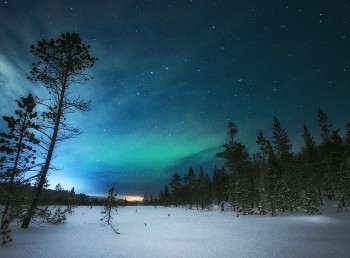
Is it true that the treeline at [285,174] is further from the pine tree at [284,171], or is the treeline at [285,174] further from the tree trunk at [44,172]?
the tree trunk at [44,172]

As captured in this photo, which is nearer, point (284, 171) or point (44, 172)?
point (44, 172)

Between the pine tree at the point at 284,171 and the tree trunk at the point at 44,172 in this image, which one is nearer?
the tree trunk at the point at 44,172

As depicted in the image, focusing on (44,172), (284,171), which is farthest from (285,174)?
(44,172)

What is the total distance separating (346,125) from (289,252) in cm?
3950

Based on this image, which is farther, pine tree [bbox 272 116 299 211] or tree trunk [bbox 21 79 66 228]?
pine tree [bbox 272 116 299 211]

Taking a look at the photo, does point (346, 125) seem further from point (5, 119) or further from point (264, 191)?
point (5, 119)

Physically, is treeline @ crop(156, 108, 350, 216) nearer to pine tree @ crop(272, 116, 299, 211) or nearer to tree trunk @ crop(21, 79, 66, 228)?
pine tree @ crop(272, 116, 299, 211)

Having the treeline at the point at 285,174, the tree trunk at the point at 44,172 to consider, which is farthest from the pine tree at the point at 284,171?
the tree trunk at the point at 44,172

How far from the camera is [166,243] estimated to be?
1067 centimetres

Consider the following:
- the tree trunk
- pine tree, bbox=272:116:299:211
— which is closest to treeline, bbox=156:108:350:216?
pine tree, bbox=272:116:299:211

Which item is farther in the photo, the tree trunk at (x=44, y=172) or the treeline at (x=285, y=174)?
the treeline at (x=285, y=174)

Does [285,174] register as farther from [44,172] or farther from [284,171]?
[44,172]

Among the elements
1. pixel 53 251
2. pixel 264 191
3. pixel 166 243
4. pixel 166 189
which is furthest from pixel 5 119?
pixel 166 189

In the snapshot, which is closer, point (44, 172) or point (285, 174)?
point (44, 172)
